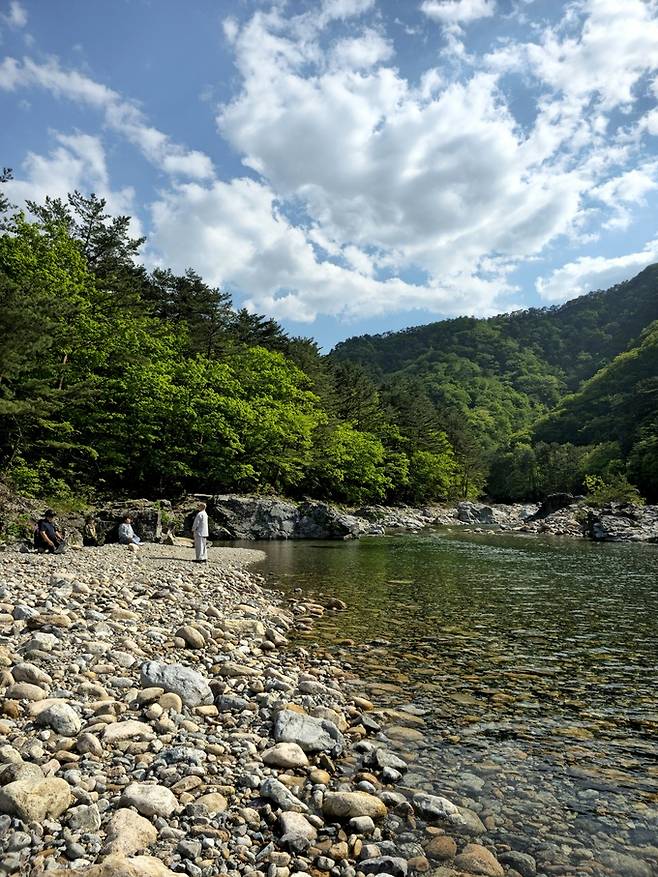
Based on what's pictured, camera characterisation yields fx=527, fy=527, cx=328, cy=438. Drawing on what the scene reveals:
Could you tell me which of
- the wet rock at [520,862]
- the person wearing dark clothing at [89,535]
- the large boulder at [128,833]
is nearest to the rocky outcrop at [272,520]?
the person wearing dark clothing at [89,535]

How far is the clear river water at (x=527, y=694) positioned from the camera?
185 inches

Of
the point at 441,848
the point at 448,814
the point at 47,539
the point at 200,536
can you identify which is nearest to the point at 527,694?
the point at 448,814

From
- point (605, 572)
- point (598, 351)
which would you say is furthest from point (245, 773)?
point (598, 351)

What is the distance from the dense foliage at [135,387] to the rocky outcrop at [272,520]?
3.98 meters

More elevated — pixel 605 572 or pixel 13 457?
pixel 13 457

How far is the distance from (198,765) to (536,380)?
572 feet

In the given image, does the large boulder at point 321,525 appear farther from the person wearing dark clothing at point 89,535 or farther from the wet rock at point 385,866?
the wet rock at point 385,866

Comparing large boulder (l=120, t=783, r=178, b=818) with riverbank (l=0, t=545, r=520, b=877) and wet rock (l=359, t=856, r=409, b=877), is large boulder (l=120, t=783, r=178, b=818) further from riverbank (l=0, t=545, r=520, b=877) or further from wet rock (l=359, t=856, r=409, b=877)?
wet rock (l=359, t=856, r=409, b=877)

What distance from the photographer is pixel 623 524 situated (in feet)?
138

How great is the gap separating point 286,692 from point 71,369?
2913 centimetres

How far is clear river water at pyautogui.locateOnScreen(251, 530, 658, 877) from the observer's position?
4707mm

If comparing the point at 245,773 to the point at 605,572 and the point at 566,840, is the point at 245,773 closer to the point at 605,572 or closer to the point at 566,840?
the point at 566,840

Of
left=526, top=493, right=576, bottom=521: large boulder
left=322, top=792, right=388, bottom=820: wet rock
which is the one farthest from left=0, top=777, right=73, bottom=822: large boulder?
left=526, top=493, right=576, bottom=521: large boulder

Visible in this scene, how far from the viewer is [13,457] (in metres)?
27.6
